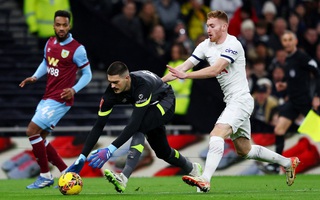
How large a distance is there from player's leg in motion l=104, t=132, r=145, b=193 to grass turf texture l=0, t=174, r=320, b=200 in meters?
0.16

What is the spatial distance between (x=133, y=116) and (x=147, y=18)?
9.23 metres

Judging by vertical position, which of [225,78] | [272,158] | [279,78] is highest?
[225,78]

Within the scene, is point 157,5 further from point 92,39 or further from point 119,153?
point 119,153

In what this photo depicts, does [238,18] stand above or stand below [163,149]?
below

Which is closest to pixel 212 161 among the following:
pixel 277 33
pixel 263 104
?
pixel 263 104

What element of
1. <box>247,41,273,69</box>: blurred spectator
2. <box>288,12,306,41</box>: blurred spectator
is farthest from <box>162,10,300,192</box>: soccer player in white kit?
<box>288,12,306,41</box>: blurred spectator

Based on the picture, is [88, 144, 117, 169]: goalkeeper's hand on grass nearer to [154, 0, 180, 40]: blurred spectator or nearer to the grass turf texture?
the grass turf texture

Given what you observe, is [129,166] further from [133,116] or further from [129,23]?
[129,23]

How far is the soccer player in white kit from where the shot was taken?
42.8ft

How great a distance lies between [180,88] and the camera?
20.3 metres

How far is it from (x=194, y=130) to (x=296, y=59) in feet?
10.1

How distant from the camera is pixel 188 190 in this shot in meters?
14.2

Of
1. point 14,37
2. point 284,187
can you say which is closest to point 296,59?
point 284,187

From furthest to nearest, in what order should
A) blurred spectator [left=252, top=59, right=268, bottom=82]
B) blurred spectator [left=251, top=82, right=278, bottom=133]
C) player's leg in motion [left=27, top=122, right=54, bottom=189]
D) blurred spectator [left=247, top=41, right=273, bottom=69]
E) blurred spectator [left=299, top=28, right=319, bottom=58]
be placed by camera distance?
1. blurred spectator [left=299, top=28, right=319, bottom=58]
2. blurred spectator [left=247, top=41, right=273, bottom=69]
3. blurred spectator [left=252, top=59, right=268, bottom=82]
4. blurred spectator [left=251, top=82, right=278, bottom=133]
5. player's leg in motion [left=27, top=122, right=54, bottom=189]
